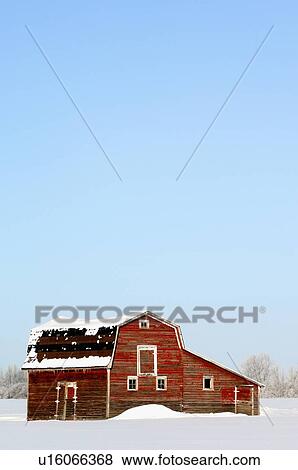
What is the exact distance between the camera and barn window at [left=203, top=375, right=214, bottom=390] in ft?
145

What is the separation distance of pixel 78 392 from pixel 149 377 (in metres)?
3.96

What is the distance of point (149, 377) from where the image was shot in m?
43.0

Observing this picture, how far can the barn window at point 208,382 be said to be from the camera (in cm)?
4412

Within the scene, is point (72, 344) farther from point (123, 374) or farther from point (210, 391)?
point (210, 391)

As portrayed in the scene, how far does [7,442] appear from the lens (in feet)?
86.7

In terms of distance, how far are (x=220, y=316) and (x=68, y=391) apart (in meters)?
9.95

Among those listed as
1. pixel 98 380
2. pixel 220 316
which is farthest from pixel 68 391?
pixel 220 316

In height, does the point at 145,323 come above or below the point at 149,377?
above

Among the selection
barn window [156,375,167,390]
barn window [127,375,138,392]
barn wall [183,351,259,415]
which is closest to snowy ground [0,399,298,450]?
barn window [127,375,138,392]

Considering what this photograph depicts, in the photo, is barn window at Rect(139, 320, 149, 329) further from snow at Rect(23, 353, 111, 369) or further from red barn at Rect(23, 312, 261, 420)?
snow at Rect(23, 353, 111, 369)

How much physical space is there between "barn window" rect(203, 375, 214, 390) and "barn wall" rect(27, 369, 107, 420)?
18.9 feet

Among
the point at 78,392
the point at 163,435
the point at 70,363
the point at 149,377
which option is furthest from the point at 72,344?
the point at 163,435

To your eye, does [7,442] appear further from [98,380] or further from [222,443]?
[98,380]
